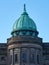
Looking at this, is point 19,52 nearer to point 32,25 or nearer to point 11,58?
point 11,58

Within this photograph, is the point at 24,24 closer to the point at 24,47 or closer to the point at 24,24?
the point at 24,24

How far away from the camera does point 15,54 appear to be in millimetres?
64500

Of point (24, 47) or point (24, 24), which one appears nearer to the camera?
point (24, 47)

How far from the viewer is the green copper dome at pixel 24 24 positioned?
67.0 m

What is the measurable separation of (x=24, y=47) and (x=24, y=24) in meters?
5.93

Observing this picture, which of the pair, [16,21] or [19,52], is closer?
[19,52]

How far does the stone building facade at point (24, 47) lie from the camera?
63.9 metres

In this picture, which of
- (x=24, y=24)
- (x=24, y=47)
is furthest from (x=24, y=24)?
(x=24, y=47)

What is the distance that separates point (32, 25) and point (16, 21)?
144 inches

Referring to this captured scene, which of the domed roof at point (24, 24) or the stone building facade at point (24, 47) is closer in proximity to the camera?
the stone building facade at point (24, 47)

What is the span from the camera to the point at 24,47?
63.9 m

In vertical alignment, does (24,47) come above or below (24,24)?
below

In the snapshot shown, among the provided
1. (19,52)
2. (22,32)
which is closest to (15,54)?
(19,52)

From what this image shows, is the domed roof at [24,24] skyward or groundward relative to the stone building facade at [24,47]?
skyward
